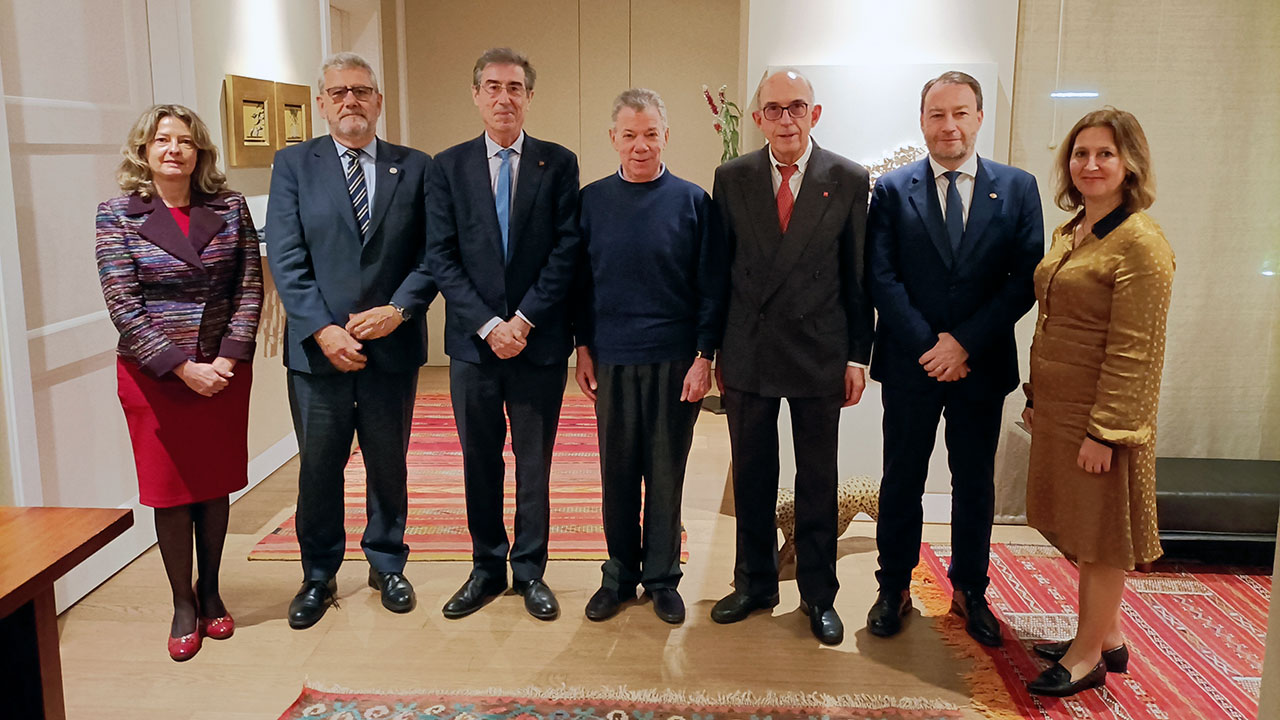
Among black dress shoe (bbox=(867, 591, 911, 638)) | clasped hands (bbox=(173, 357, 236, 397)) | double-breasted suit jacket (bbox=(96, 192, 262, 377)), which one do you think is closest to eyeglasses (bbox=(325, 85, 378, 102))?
double-breasted suit jacket (bbox=(96, 192, 262, 377))

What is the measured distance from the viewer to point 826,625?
299 centimetres

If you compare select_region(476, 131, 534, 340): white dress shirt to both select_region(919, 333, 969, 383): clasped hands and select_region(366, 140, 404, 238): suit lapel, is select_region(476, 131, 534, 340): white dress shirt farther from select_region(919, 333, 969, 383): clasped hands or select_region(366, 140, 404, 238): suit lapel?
select_region(919, 333, 969, 383): clasped hands

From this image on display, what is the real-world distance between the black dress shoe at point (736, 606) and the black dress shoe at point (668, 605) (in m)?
0.11

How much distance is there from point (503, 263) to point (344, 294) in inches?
19.2

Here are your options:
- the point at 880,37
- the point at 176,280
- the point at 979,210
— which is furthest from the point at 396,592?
the point at 880,37

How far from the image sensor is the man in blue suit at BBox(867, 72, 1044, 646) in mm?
2822

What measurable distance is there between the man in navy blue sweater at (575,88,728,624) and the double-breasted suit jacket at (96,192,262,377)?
3.31 ft

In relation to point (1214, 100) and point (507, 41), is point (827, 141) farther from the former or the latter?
point (507, 41)

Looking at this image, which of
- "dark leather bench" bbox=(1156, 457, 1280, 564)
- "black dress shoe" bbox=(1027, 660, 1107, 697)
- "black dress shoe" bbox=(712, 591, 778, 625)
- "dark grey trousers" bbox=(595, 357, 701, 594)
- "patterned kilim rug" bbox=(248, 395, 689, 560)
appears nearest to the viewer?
"black dress shoe" bbox=(1027, 660, 1107, 697)

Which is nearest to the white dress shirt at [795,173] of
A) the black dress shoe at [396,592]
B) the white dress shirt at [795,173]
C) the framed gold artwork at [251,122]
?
the white dress shirt at [795,173]

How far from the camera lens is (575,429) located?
563 centimetres

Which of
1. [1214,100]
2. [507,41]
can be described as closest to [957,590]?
[1214,100]

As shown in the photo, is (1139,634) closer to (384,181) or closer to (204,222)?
(384,181)

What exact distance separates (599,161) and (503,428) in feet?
14.3
